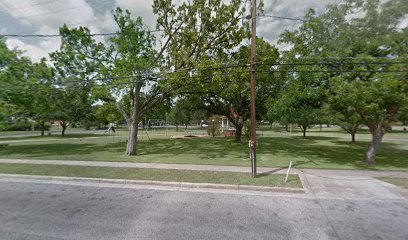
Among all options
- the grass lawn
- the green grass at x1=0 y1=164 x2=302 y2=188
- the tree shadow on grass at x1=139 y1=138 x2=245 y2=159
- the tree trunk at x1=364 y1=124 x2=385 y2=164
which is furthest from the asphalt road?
the tree shadow on grass at x1=139 y1=138 x2=245 y2=159

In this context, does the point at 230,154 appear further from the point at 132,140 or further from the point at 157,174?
the point at 132,140

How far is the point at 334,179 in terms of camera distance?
24.2 feet

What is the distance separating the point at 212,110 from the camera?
21.7 meters

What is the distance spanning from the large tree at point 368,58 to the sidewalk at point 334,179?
9.26 ft

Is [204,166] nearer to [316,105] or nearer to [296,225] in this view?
[296,225]

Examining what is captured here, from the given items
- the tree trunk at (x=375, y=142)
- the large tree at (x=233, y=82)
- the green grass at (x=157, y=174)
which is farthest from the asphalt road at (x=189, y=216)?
the tree trunk at (x=375, y=142)

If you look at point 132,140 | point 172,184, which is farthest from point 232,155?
point 132,140

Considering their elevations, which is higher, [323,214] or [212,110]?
[212,110]

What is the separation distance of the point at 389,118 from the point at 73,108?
37922 mm

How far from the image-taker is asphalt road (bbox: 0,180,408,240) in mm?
3857

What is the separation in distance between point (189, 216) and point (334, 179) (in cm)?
580

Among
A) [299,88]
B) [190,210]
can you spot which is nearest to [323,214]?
[190,210]

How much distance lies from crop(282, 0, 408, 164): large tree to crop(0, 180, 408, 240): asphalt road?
184 inches

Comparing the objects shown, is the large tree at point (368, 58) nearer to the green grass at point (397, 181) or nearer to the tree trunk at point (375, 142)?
the tree trunk at point (375, 142)
